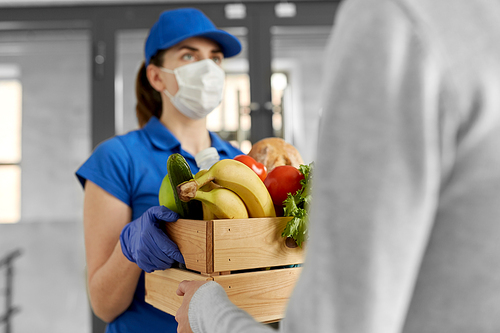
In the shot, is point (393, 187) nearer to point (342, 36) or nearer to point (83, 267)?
point (342, 36)

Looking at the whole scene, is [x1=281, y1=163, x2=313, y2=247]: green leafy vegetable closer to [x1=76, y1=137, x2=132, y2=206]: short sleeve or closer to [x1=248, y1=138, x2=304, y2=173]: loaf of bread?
[x1=248, y1=138, x2=304, y2=173]: loaf of bread

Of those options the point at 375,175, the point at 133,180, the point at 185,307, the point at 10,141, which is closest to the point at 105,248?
the point at 133,180

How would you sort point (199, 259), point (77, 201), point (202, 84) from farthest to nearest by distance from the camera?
point (77, 201) → point (202, 84) → point (199, 259)

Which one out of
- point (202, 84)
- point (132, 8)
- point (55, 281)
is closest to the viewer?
point (202, 84)

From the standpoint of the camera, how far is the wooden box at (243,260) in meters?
0.69

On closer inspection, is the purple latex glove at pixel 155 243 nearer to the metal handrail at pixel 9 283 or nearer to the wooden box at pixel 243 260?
the wooden box at pixel 243 260

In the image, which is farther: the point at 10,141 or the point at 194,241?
the point at 10,141

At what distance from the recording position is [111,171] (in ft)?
3.54

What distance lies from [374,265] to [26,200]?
4.50 metres

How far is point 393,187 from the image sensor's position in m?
0.30

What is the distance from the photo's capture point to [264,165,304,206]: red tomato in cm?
81

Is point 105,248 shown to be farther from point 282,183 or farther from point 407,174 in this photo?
point 407,174

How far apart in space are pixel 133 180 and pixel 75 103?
137 inches

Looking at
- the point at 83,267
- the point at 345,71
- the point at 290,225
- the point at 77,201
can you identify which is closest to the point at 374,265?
the point at 345,71
